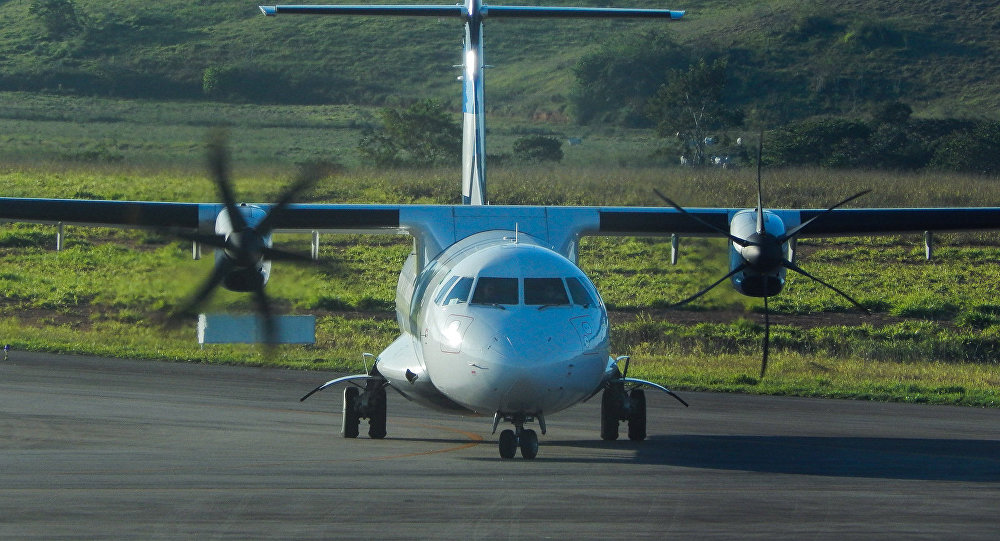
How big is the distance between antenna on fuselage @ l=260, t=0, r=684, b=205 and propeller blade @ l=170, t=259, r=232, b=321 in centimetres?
429

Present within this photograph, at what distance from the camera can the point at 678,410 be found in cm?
2003

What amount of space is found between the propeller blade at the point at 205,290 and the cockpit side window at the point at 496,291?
436 cm

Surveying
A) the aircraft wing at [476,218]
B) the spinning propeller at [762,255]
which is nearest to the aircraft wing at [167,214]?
the aircraft wing at [476,218]

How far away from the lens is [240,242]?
16328mm

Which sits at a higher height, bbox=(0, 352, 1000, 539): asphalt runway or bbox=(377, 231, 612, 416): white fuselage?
bbox=(377, 231, 612, 416): white fuselage

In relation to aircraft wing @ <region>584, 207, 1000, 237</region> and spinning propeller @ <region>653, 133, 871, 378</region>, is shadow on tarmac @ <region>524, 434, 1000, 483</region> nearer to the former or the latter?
spinning propeller @ <region>653, 133, 871, 378</region>

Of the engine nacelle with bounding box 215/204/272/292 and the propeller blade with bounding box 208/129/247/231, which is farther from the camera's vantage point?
the propeller blade with bounding box 208/129/247/231

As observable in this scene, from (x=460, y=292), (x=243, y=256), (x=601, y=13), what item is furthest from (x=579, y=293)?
(x=601, y=13)

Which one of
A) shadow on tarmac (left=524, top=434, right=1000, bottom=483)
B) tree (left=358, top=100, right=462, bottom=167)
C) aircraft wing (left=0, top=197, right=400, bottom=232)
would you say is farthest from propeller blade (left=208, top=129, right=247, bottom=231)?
tree (left=358, top=100, right=462, bottom=167)

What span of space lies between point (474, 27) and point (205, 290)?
7.06m

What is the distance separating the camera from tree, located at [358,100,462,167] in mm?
52906

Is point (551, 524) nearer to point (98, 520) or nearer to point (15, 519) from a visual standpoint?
point (98, 520)

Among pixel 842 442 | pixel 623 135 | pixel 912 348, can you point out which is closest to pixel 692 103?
pixel 623 135

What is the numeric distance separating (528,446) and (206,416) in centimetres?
607
